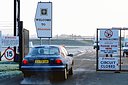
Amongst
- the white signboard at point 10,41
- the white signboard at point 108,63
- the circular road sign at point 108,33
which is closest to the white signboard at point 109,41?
the circular road sign at point 108,33

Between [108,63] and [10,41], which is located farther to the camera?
[10,41]

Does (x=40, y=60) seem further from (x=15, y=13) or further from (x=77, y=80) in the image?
(x=15, y=13)

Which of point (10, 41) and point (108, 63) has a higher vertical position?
point (10, 41)

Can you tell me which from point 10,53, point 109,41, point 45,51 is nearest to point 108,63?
point 109,41

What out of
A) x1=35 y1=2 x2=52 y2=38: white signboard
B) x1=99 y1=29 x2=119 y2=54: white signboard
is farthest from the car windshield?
x1=99 y1=29 x2=119 y2=54: white signboard

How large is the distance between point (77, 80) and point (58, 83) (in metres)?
1.13

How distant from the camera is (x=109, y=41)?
793 inches

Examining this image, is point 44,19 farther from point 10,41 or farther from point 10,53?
point 10,53

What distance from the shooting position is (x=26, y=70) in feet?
51.1

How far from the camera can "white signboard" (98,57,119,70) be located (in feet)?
65.6

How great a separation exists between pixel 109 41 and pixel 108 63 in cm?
111

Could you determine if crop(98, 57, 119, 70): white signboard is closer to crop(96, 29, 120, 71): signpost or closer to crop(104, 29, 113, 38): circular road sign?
crop(96, 29, 120, 71): signpost

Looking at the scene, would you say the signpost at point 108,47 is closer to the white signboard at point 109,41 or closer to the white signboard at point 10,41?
the white signboard at point 109,41

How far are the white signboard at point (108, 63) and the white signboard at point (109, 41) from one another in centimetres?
41
